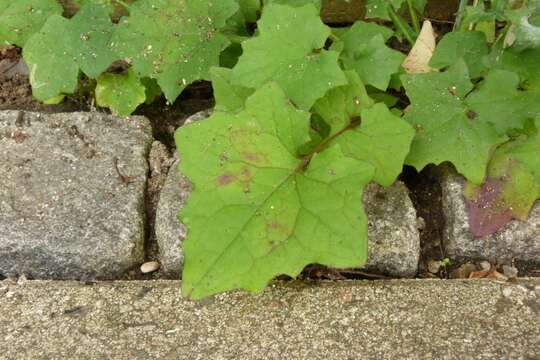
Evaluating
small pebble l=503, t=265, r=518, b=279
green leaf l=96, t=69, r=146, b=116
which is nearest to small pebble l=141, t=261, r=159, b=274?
green leaf l=96, t=69, r=146, b=116

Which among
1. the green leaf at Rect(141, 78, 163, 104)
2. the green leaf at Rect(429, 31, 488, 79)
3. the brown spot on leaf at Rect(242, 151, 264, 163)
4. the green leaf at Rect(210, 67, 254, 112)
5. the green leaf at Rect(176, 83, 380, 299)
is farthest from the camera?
the green leaf at Rect(141, 78, 163, 104)

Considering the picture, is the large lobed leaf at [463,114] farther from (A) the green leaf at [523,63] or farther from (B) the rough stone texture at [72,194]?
(B) the rough stone texture at [72,194]

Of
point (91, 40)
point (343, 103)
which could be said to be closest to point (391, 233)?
point (343, 103)

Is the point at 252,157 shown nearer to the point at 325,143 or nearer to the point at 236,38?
the point at 325,143

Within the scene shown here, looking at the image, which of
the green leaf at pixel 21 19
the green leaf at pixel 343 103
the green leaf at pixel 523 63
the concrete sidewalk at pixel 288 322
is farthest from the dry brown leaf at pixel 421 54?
the green leaf at pixel 21 19

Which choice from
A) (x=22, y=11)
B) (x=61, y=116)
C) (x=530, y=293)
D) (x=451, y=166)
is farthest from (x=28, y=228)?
(x=530, y=293)

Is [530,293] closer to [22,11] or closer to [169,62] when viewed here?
[169,62]

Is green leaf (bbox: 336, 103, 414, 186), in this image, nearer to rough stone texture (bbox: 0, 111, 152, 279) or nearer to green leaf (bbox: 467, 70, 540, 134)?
green leaf (bbox: 467, 70, 540, 134)
